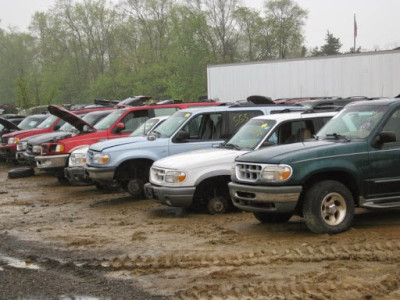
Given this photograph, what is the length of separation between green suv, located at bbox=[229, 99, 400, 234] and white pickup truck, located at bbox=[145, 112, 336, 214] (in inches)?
56.2

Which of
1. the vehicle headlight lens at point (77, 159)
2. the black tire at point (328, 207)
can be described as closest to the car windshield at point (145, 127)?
the vehicle headlight lens at point (77, 159)

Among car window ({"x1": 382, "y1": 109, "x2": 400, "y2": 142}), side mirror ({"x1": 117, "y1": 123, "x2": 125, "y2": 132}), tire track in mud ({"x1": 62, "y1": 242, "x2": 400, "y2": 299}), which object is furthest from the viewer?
side mirror ({"x1": 117, "y1": 123, "x2": 125, "y2": 132})

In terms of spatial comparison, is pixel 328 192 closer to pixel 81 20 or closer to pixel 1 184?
pixel 1 184

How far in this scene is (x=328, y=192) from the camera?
27.7ft

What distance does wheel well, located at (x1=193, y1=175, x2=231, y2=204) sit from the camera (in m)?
10.6

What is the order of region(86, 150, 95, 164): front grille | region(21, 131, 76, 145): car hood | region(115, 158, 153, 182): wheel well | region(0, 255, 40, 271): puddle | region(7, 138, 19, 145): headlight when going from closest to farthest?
region(0, 255, 40, 271): puddle < region(115, 158, 153, 182): wheel well < region(86, 150, 95, 164): front grille < region(21, 131, 76, 145): car hood < region(7, 138, 19, 145): headlight

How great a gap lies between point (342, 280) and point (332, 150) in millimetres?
2674

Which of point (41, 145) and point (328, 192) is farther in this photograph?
point (41, 145)

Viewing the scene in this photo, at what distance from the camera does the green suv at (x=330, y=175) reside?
27.5 ft

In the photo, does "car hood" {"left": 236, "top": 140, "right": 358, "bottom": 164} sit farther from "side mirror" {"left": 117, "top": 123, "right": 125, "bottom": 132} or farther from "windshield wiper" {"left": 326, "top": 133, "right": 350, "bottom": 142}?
"side mirror" {"left": 117, "top": 123, "right": 125, "bottom": 132}

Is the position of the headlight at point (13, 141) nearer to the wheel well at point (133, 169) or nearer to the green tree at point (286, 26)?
the wheel well at point (133, 169)

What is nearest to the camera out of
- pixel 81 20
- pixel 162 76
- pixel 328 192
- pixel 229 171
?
pixel 328 192

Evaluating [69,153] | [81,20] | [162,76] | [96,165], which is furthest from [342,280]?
[81,20]

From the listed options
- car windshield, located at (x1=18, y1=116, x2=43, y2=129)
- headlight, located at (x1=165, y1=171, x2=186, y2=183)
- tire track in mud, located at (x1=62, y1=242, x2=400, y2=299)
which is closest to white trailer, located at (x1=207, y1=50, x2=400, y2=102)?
car windshield, located at (x1=18, y1=116, x2=43, y2=129)
